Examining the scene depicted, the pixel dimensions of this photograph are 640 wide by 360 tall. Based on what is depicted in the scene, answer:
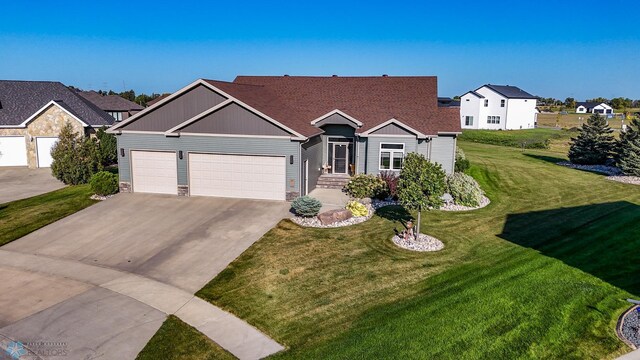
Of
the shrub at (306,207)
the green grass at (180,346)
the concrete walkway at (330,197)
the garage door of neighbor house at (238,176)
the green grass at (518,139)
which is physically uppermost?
the green grass at (518,139)

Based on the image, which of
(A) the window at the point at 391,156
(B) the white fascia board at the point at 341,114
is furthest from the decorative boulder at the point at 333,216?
(B) the white fascia board at the point at 341,114

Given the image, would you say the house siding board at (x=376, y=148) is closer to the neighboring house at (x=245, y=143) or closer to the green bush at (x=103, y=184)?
the neighboring house at (x=245, y=143)

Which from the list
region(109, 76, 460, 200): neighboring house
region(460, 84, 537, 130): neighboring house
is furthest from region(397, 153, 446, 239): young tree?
region(460, 84, 537, 130): neighboring house

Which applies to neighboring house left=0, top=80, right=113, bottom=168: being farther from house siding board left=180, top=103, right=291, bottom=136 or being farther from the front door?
the front door

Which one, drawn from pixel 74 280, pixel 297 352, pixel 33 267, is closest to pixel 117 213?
pixel 33 267

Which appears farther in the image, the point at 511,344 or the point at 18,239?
the point at 18,239

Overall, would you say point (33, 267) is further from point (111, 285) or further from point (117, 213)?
point (117, 213)

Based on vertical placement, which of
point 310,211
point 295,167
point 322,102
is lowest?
point 310,211
